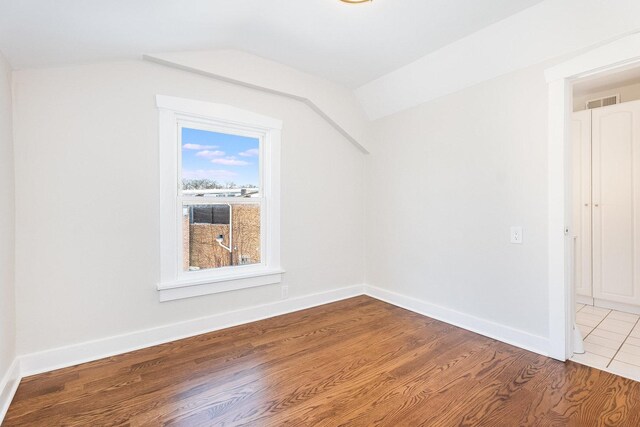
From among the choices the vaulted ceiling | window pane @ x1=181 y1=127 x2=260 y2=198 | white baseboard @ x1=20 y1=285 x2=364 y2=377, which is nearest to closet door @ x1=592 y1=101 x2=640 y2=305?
the vaulted ceiling

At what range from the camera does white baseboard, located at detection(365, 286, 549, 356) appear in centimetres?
235

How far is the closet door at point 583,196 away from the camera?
334 cm

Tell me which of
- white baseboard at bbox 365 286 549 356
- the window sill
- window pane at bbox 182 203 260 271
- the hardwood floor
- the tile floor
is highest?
window pane at bbox 182 203 260 271

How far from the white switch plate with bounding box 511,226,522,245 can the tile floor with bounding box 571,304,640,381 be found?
2.93 feet

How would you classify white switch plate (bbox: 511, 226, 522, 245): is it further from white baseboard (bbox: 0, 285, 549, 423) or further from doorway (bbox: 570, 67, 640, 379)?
doorway (bbox: 570, 67, 640, 379)

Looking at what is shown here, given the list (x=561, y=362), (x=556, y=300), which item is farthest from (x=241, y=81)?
(x=561, y=362)

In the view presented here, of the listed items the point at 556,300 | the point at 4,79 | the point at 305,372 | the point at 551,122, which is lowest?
the point at 305,372

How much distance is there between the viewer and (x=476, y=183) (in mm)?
2740

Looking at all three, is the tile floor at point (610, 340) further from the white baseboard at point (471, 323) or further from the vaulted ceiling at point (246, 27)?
the vaulted ceiling at point (246, 27)

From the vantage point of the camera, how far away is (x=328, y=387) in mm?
1901

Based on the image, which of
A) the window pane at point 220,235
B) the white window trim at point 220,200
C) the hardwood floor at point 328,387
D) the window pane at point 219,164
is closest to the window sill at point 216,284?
the white window trim at point 220,200

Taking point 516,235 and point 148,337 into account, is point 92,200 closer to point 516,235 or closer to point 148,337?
point 148,337

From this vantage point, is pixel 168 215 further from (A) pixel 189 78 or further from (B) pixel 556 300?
(B) pixel 556 300

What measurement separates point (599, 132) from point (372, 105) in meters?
2.41
